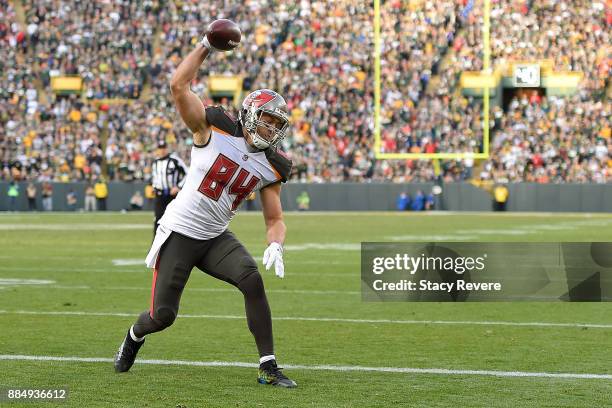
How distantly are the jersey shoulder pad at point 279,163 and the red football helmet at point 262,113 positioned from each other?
0.31 ft

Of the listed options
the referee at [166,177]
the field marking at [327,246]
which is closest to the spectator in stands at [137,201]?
the field marking at [327,246]

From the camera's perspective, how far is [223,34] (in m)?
5.43

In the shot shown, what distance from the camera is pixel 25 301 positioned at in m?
9.62

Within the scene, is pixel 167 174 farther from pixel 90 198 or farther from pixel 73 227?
pixel 90 198

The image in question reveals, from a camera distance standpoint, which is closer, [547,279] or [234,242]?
[234,242]

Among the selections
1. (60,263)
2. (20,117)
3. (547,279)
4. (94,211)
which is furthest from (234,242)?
(20,117)

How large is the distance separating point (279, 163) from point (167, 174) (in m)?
7.68

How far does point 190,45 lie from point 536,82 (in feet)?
32.2

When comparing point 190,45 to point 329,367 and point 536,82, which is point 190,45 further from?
point 329,367

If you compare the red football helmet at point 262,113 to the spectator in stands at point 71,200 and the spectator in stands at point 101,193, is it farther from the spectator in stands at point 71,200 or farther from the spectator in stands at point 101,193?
the spectator in stands at point 71,200

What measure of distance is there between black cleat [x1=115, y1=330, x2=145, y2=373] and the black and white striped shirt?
7463 mm

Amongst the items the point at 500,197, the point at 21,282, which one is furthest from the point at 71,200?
the point at 21,282

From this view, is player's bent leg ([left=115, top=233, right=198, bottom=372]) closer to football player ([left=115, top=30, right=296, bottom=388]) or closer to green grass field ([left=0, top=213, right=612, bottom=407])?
football player ([left=115, top=30, right=296, bottom=388])

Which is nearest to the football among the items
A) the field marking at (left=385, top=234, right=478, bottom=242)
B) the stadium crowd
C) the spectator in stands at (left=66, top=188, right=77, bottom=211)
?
the field marking at (left=385, top=234, right=478, bottom=242)
